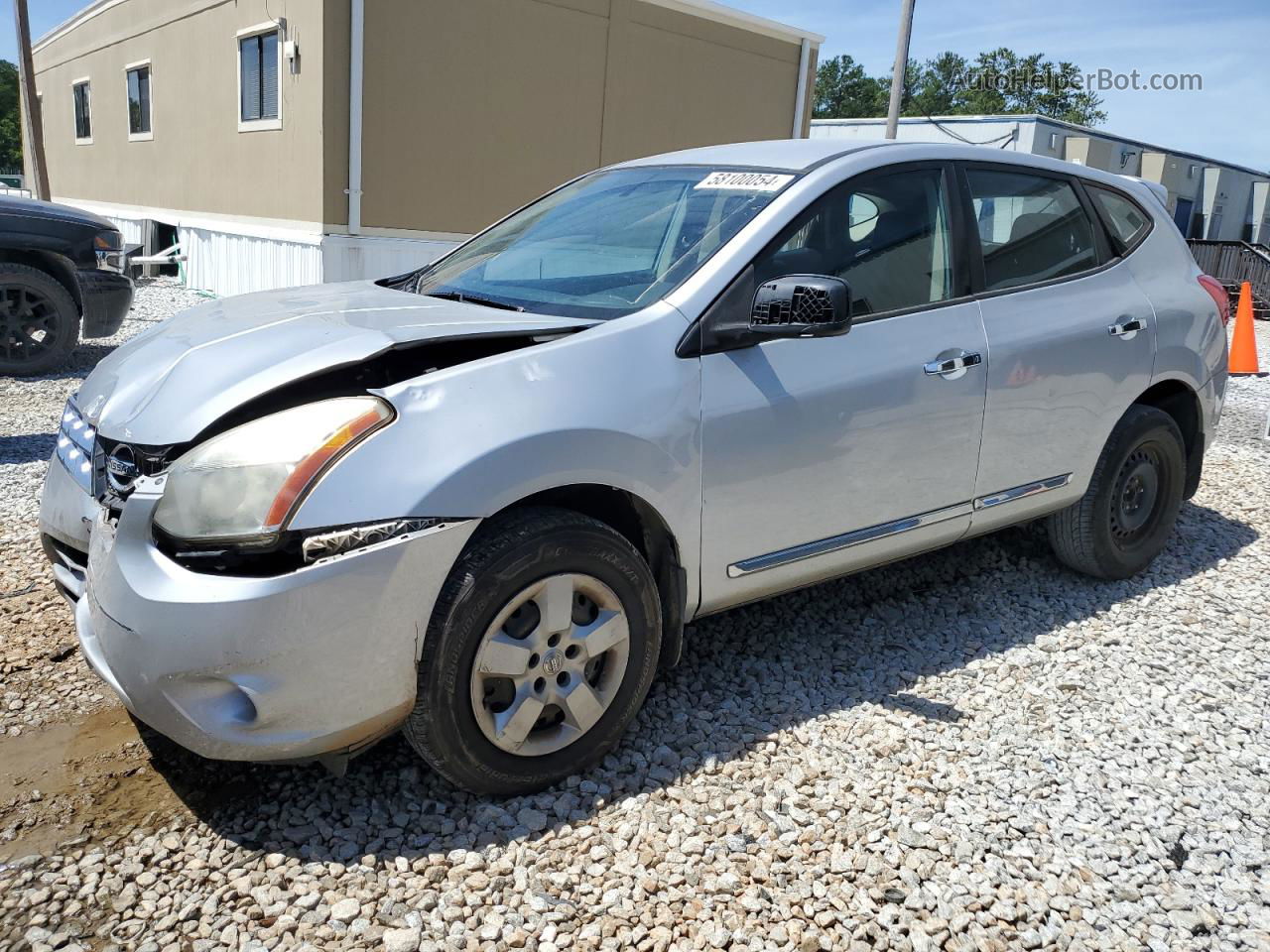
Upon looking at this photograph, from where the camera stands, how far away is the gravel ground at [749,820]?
7.87 feet

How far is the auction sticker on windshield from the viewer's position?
3.35 metres

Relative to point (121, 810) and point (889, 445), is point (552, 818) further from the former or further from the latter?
point (889, 445)

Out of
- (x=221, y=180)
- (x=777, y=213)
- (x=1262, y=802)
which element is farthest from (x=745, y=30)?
(x=1262, y=802)

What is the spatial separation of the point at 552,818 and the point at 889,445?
1.60 metres

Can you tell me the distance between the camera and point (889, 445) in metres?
3.39

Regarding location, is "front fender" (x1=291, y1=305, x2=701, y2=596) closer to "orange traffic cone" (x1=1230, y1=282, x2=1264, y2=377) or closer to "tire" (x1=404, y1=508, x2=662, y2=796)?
"tire" (x1=404, y1=508, x2=662, y2=796)

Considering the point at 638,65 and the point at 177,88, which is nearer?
the point at 638,65

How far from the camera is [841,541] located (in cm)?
339

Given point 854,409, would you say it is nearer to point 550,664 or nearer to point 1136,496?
point 550,664

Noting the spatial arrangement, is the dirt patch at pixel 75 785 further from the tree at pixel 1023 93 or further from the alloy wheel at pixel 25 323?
the tree at pixel 1023 93

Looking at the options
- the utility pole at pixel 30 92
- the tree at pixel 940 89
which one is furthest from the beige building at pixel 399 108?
the tree at pixel 940 89

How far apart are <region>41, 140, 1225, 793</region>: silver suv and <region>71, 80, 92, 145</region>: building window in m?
20.9

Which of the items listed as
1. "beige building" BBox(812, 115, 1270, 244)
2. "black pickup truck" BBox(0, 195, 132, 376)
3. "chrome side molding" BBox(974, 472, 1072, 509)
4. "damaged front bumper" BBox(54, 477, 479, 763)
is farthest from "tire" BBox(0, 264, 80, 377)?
"beige building" BBox(812, 115, 1270, 244)

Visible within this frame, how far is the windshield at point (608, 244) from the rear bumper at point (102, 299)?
17.2ft
